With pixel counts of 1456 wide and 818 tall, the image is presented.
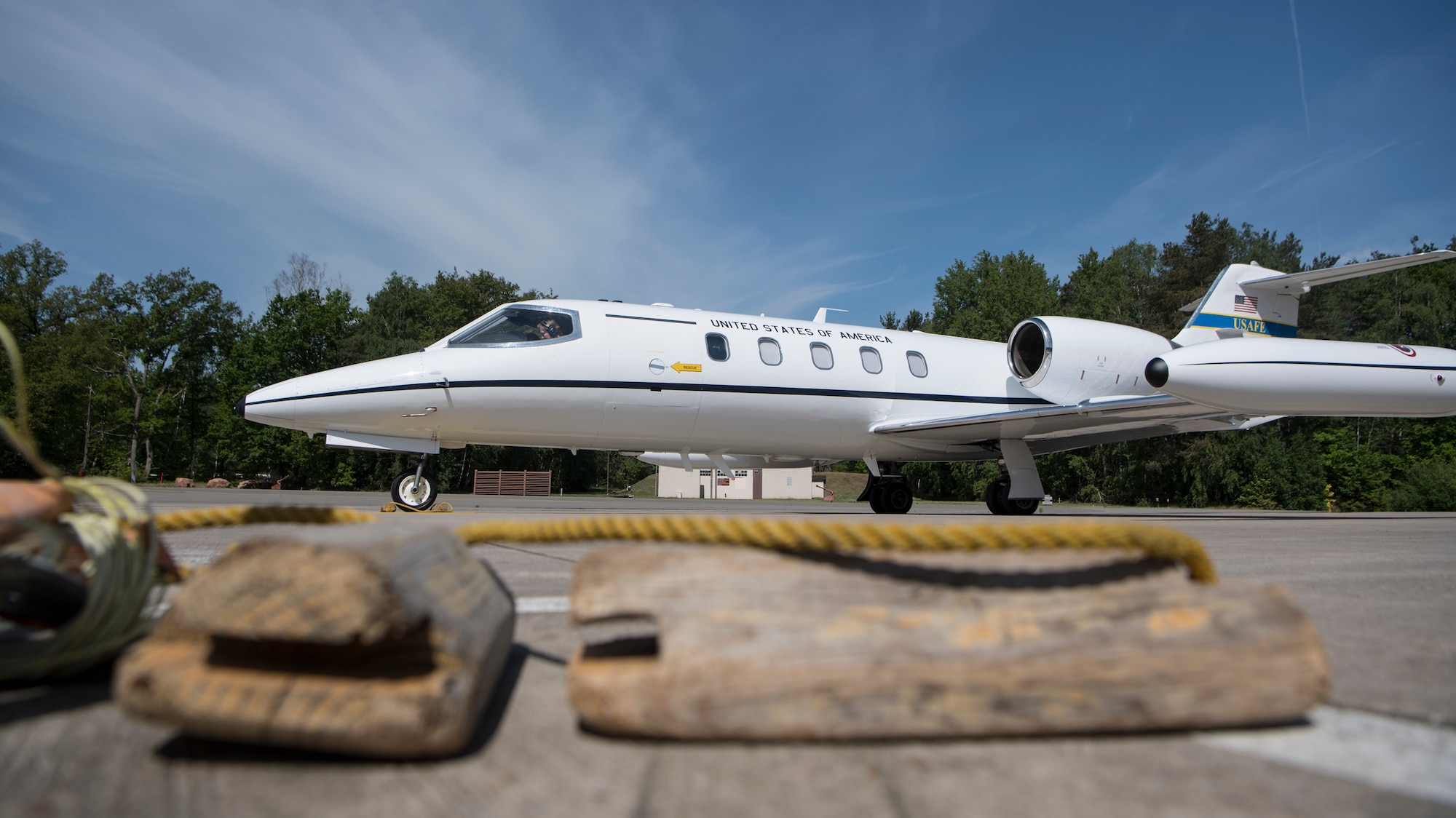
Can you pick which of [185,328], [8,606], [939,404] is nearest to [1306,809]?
[8,606]

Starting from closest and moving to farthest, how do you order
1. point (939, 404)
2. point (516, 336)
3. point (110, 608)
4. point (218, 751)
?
point (218, 751), point (110, 608), point (516, 336), point (939, 404)

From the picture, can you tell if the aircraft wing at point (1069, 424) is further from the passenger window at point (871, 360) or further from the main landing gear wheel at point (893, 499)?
the main landing gear wheel at point (893, 499)

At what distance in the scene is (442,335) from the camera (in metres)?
47.2

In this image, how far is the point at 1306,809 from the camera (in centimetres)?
120

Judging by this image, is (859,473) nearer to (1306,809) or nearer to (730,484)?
(730,484)

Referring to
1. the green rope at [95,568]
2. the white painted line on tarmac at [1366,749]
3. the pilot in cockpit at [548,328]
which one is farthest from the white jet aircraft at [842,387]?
the white painted line on tarmac at [1366,749]

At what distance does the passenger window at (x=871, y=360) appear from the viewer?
10.2 m

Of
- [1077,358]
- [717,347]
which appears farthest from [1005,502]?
[717,347]

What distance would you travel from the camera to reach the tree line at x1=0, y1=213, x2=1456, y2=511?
3641 cm

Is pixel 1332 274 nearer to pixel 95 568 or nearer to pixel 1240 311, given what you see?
pixel 1240 311

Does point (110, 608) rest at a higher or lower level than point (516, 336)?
lower

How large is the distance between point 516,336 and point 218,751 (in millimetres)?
7442

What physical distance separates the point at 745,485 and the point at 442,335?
2146 cm

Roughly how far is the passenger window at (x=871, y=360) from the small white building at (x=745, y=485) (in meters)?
36.3
